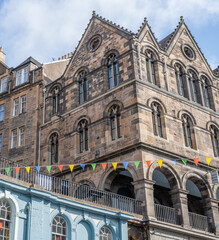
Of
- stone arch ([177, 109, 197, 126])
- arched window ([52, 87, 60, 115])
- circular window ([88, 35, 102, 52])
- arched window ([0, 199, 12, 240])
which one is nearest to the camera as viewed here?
arched window ([0, 199, 12, 240])

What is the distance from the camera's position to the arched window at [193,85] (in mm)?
29712

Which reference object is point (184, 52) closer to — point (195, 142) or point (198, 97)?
point (198, 97)

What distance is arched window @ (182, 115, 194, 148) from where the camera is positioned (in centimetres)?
2700

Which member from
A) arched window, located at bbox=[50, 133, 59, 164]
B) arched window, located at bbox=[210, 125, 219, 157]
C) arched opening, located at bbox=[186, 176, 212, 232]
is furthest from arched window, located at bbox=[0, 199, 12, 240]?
arched window, located at bbox=[210, 125, 219, 157]

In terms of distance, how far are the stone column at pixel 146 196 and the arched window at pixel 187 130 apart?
5332 mm

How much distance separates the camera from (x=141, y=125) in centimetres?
2425

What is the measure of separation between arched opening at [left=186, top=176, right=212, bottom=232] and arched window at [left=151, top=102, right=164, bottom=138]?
362 centimetres

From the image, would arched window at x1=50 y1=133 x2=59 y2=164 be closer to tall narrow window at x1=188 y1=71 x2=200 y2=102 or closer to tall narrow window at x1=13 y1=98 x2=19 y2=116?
tall narrow window at x1=13 y1=98 x2=19 y2=116

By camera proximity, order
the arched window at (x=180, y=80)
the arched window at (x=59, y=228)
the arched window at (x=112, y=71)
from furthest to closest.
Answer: the arched window at (x=180, y=80) < the arched window at (x=112, y=71) < the arched window at (x=59, y=228)

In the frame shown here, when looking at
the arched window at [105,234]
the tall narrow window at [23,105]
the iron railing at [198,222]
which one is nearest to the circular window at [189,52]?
the iron railing at [198,222]

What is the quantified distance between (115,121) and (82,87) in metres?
5.04

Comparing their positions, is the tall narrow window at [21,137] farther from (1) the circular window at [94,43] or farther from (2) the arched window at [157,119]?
(2) the arched window at [157,119]

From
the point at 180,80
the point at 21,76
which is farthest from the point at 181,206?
the point at 21,76

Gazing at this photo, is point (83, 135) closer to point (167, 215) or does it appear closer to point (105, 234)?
point (167, 215)
